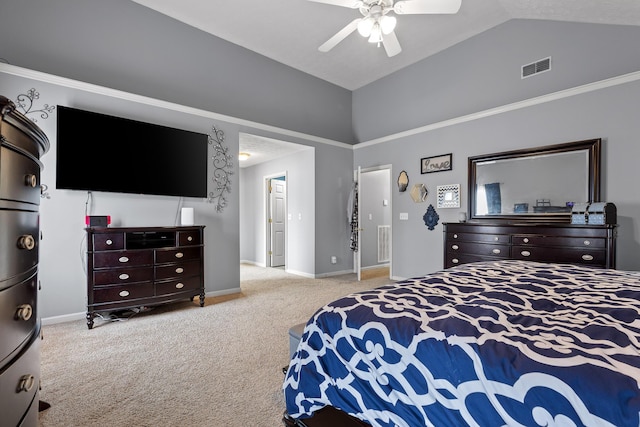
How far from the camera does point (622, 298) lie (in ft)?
4.25

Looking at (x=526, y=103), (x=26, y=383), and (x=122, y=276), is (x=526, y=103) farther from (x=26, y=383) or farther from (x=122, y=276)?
(x=122, y=276)

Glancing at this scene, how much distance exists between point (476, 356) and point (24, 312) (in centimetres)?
144

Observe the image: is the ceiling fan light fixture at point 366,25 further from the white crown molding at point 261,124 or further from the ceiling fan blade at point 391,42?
the white crown molding at point 261,124

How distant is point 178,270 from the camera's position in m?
3.43

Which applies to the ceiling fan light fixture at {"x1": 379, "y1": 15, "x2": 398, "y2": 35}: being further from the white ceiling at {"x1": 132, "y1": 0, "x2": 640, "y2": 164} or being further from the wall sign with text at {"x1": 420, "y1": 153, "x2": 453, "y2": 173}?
the wall sign with text at {"x1": 420, "y1": 153, "x2": 453, "y2": 173}

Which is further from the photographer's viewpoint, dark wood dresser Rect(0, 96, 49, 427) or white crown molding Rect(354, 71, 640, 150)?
white crown molding Rect(354, 71, 640, 150)

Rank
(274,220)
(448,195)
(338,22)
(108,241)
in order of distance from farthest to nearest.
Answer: (274,220), (448,195), (338,22), (108,241)

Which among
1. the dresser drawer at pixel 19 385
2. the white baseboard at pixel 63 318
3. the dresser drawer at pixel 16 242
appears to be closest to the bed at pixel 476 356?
the dresser drawer at pixel 19 385

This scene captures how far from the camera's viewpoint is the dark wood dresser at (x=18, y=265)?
2.77ft

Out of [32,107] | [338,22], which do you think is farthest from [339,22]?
[32,107]

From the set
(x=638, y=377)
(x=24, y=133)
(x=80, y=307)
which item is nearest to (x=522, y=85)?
(x=638, y=377)

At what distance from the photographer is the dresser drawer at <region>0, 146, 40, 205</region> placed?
85cm

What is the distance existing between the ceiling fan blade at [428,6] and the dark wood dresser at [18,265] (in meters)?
2.60

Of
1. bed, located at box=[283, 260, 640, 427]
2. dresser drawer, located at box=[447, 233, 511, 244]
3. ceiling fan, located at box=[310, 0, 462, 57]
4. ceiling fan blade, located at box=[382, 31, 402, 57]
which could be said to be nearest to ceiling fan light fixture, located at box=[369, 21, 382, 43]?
ceiling fan, located at box=[310, 0, 462, 57]
